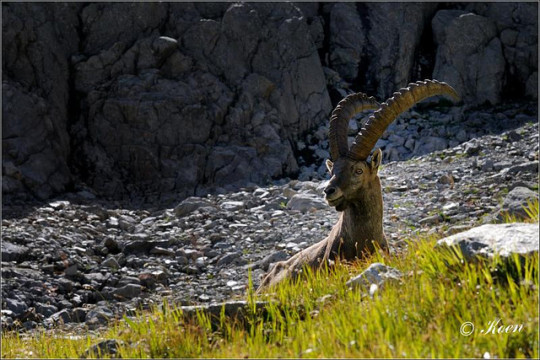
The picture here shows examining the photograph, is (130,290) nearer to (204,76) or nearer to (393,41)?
(204,76)

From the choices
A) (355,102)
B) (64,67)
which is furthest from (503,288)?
(64,67)

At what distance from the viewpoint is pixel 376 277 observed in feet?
21.9

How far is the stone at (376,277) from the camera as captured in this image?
256 inches

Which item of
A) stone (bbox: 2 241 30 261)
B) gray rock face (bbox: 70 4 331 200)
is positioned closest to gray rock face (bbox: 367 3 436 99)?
gray rock face (bbox: 70 4 331 200)

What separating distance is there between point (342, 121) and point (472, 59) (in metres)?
21.3

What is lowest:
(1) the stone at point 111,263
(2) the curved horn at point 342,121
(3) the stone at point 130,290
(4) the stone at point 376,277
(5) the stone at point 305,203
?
(3) the stone at point 130,290

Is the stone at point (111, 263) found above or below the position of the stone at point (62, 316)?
above

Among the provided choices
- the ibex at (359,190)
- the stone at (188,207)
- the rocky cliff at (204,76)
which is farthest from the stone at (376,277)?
the rocky cliff at (204,76)

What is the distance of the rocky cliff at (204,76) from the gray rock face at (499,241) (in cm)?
1840

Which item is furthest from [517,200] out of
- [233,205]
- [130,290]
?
[233,205]

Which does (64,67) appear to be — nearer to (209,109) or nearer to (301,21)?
(209,109)

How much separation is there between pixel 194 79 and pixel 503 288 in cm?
2282

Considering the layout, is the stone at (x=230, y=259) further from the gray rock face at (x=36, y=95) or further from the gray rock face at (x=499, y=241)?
the gray rock face at (x=499, y=241)

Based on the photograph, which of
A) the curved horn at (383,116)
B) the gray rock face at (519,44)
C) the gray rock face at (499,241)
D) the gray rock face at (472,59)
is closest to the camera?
the gray rock face at (499,241)
